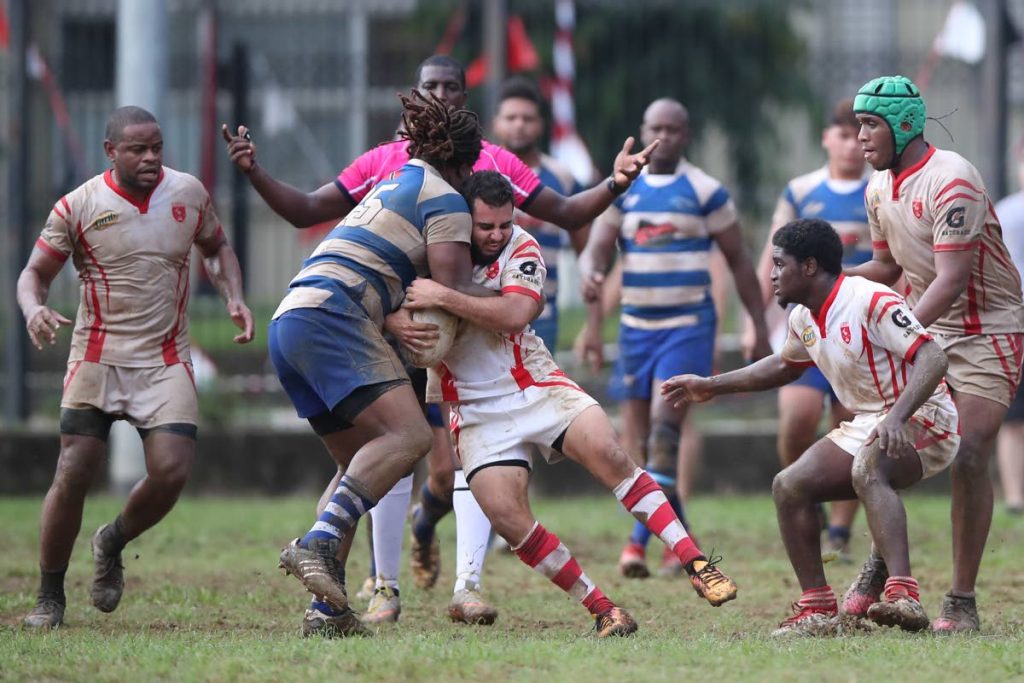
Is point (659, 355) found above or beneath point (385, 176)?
beneath

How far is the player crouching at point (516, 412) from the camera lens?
6.49 m

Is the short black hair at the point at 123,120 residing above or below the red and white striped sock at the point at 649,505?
above

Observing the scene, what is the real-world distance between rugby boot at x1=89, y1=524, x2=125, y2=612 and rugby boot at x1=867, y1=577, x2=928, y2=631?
346 cm

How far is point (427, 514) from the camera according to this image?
8281 mm

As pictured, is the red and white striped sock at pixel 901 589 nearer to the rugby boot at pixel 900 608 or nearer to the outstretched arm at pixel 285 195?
the rugby boot at pixel 900 608

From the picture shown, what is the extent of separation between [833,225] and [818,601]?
3.37 meters

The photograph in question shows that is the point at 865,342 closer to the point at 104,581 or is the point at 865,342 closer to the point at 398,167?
the point at 398,167

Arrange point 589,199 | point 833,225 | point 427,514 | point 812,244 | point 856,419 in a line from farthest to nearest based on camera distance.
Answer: point 833,225 < point 427,514 < point 589,199 < point 856,419 < point 812,244

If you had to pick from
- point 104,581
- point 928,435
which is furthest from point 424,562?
point 928,435

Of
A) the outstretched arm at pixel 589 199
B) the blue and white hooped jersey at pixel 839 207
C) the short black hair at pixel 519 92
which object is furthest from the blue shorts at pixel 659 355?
the outstretched arm at pixel 589 199

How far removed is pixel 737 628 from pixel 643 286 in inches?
109

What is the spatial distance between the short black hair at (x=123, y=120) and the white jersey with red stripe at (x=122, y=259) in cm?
20

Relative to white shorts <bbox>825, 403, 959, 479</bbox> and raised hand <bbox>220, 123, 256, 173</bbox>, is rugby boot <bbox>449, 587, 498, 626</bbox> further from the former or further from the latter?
raised hand <bbox>220, 123, 256, 173</bbox>

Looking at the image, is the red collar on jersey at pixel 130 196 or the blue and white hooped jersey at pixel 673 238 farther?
the blue and white hooped jersey at pixel 673 238
